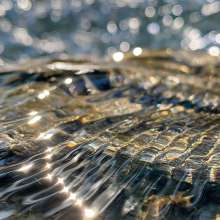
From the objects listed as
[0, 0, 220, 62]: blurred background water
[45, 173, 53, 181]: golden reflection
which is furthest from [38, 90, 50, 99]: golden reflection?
[0, 0, 220, 62]: blurred background water

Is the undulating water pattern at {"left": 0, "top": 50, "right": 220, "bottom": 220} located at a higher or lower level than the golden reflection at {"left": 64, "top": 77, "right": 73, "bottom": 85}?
lower

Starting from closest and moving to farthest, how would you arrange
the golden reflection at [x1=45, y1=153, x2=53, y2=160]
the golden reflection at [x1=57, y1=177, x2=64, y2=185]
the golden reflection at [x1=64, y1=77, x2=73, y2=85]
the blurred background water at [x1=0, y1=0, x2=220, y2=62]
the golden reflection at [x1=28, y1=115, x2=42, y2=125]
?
the golden reflection at [x1=57, y1=177, x2=64, y2=185], the golden reflection at [x1=45, y1=153, x2=53, y2=160], the golden reflection at [x1=28, y1=115, x2=42, y2=125], the golden reflection at [x1=64, y1=77, x2=73, y2=85], the blurred background water at [x1=0, y1=0, x2=220, y2=62]

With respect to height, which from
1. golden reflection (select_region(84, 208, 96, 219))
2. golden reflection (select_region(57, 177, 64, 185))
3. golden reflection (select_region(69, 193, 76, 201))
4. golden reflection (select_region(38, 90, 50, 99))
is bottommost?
golden reflection (select_region(84, 208, 96, 219))

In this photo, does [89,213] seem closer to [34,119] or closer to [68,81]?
[34,119]

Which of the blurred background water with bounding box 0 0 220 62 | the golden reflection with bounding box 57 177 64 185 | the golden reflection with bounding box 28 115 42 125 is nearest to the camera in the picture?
the golden reflection with bounding box 57 177 64 185

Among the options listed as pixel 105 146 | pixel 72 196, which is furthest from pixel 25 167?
pixel 105 146

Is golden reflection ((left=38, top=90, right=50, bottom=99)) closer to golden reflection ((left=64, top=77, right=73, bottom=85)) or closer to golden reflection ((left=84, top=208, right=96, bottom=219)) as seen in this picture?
golden reflection ((left=64, top=77, right=73, bottom=85))

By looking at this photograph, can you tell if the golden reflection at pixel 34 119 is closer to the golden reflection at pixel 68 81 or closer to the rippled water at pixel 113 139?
the rippled water at pixel 113 139
